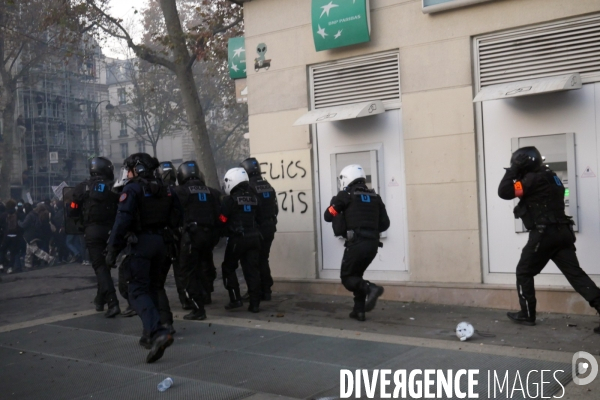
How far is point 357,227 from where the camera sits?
7.95 meters

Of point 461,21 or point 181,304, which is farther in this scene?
point 181,304

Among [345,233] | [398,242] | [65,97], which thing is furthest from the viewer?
[65,97]

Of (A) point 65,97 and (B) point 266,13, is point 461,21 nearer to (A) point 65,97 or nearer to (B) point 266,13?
(B) point 266,13

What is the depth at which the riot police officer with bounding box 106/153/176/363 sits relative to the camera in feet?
21.9

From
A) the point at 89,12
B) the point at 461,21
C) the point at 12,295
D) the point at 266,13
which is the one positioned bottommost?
the point at 12,295

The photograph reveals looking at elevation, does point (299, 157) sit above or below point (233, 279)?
above

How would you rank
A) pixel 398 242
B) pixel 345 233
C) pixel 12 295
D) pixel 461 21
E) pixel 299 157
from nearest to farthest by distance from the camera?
1. pixel 345 233
2. pixel 461 21
3. pixel 398 242
4. pixel 299 157
5. pixel 12 295

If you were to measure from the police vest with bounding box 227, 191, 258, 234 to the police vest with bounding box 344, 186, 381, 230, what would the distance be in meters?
1.46

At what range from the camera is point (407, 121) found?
31.0 ft

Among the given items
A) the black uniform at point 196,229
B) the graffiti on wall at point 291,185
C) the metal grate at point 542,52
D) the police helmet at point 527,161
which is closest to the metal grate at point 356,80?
the graffiti on wall at point 291,185

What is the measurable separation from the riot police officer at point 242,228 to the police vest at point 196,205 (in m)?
0.20

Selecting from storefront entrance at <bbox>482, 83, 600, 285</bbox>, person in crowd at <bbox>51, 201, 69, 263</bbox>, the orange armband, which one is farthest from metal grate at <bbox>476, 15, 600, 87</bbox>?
person in crowd at <bbox>51, 201, 69, 263</bbox>

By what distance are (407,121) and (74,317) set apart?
5.22 metres

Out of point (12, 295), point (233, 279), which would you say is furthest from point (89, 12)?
point (233, 279)
